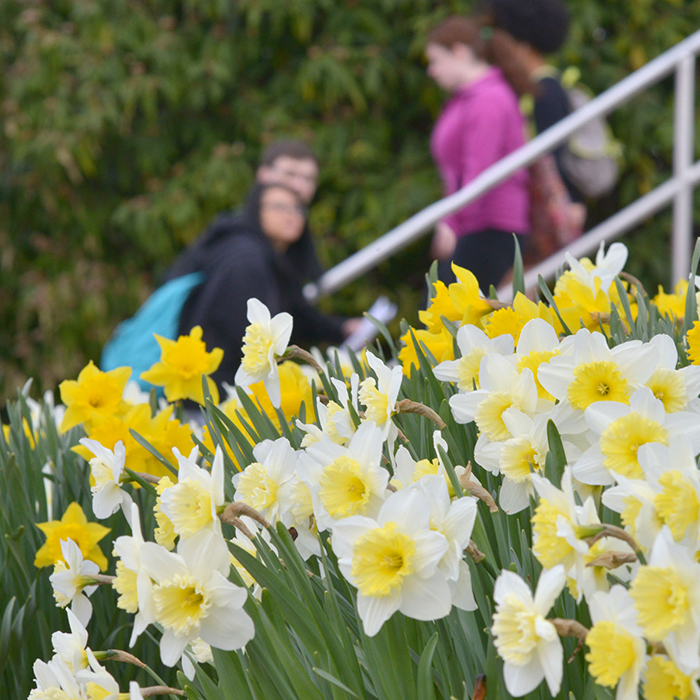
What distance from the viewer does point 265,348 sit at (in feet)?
2.95

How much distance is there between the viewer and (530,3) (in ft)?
9.95

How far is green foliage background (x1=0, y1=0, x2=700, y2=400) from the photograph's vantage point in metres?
4.42

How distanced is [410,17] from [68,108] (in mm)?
1929

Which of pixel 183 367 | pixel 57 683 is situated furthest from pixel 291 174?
pixel 57 683

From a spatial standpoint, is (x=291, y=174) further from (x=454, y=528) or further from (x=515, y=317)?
(x=454, y=528)

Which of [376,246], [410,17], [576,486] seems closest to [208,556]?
[576,486]

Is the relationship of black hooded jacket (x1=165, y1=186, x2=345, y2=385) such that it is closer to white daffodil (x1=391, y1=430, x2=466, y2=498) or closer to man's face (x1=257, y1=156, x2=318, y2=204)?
man's face (x1=257, y1=156, x2=318, y2=204)

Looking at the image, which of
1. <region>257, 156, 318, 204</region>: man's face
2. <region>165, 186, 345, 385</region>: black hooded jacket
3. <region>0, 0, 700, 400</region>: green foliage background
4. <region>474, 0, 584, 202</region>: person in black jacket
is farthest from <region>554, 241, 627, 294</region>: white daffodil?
<region>0, 0, 700, 400</region>: green foliage background

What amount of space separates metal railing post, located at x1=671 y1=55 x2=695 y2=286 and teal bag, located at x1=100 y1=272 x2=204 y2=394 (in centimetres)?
167

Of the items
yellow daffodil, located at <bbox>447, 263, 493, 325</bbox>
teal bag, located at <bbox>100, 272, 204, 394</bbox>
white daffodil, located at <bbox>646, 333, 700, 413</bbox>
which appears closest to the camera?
white daffodil, located at <bbox>646, 333, 700, 413</bbox>

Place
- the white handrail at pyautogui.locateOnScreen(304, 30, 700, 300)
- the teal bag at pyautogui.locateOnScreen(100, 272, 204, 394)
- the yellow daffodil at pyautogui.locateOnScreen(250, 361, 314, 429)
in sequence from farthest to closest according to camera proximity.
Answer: the white handrail at pyautogui.locateOnScreen(304, 30, 700, 300) < the teal bag at pyautogui.locateOnScreen(100, 272, 204, 394) < the yellow daffodil at pyautogui.locateOnScreen(250, 361, 314, 429)

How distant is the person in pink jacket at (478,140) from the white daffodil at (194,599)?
2.33m

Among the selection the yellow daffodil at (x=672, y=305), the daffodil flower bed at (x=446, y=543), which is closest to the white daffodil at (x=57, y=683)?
the daffodil flower bed at (x=446, y=543)

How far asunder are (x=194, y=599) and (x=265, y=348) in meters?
0.32
